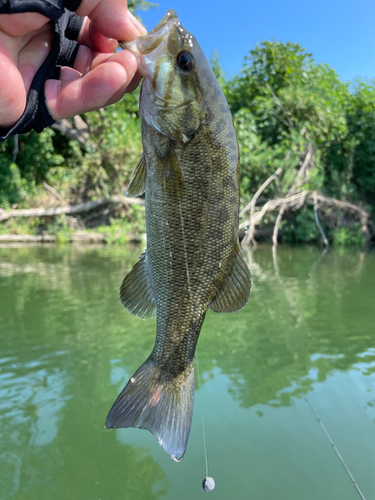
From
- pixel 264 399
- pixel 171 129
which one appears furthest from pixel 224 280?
pixel 264 399

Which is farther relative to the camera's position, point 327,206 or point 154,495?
point 327,206

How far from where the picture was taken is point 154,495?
88.0 inches

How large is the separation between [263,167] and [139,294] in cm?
1269

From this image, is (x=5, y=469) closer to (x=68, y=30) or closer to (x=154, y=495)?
(x=154, y=495)

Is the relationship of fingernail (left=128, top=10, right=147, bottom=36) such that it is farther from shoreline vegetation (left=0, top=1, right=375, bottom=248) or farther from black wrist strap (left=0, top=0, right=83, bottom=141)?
shoreline vegetation (left=0, top=1, right=375, bottom=248)

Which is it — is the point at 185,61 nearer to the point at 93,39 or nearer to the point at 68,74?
the point at 68,74

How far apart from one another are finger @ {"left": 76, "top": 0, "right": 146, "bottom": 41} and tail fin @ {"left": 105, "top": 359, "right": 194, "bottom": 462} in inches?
64.4

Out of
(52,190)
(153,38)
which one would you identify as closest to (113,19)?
(153,38)

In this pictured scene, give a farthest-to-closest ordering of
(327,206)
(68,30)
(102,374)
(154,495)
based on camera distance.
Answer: (327,206)
(102,374)
(154,495)
(68,30)

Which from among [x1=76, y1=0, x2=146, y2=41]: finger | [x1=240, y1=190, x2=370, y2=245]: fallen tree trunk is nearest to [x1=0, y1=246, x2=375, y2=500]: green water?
[x1=76, y1=0, x2=146, y2=41]: finger

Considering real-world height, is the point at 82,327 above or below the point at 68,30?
below

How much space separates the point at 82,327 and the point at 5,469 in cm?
247

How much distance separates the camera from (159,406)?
1.78m

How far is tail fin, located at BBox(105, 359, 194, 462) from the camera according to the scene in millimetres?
1686
